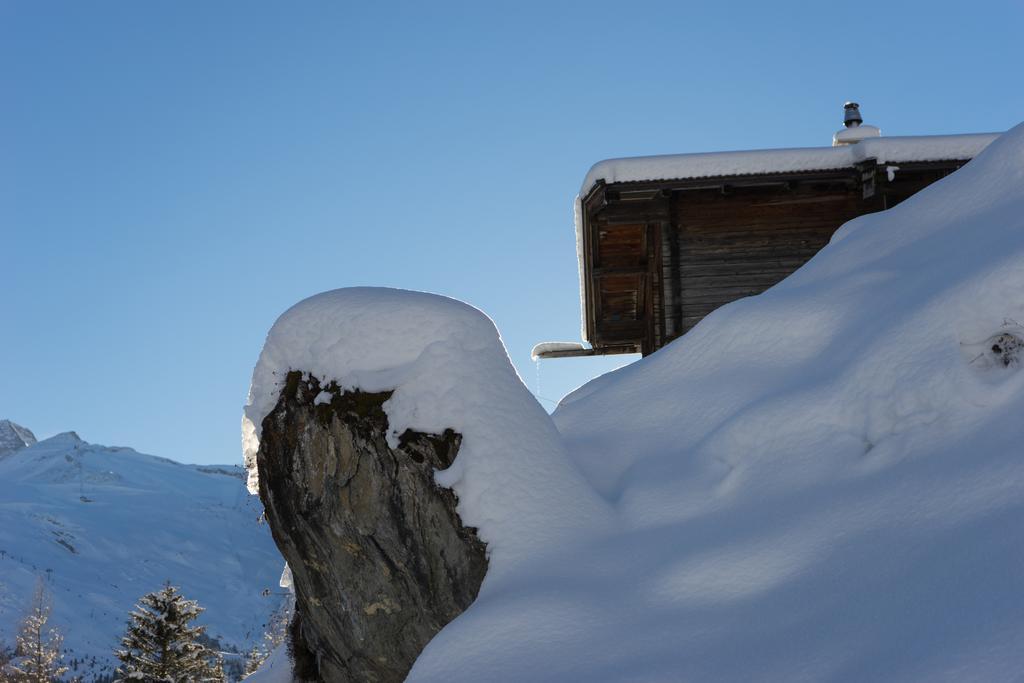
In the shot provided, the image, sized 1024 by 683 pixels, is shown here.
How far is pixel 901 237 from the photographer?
5.84 m

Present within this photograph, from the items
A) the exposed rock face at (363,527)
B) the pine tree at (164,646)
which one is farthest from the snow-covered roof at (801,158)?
the pine tree at (164,646)

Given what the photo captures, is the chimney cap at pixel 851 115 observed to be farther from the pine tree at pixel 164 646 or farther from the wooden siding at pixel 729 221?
the pine tree at pixel 164 646

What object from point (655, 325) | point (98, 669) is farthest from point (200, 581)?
point (655, 325)

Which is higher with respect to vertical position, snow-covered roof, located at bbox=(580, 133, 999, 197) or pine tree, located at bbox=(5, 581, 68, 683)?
snow-covered roof, located at bbox=(580, 133, 999, 197)

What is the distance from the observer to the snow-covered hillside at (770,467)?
3217mm

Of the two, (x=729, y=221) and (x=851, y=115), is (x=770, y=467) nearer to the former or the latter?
(x=729, y=221)

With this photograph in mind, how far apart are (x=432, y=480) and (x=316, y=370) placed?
3.77 feet

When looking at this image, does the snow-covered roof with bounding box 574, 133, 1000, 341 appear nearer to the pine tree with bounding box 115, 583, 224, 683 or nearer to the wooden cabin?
the wooden cabin

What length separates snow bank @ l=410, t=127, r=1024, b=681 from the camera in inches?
123

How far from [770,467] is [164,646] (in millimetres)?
18487

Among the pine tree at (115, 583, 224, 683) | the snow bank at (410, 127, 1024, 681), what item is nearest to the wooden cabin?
the snow bank at (410, 127, 1024, 681)

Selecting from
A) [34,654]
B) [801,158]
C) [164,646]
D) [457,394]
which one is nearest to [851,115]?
[801,158]

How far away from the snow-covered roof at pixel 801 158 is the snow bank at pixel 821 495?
15.9 ft

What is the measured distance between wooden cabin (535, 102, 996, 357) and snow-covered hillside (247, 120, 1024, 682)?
4355 millimetres
